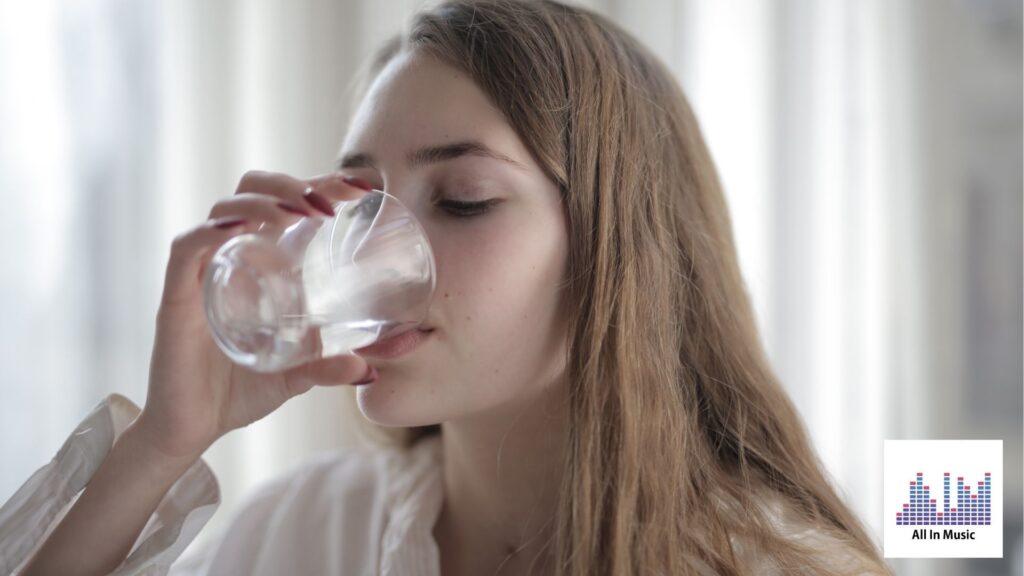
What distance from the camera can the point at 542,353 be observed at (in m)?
0.91

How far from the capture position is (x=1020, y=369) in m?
1.34

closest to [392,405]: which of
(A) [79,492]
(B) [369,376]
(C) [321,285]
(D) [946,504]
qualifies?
(B) [369,376]

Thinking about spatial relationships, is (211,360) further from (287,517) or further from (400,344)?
(287,517)

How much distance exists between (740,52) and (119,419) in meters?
1.09

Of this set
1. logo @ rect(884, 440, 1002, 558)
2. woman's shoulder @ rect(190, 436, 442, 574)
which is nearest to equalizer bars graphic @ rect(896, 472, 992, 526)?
logo @ rect(884, 440, 1002, 558)

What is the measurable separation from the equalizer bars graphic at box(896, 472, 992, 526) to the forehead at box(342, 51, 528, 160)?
27.8 inches

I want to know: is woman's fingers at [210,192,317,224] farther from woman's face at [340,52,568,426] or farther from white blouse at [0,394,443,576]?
white blouse at [0,394,443,576]

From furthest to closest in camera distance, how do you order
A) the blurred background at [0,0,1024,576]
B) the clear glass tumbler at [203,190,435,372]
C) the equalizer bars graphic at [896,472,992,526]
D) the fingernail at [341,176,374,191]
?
the blurred background at [0,0,1024,576], the equalizer bars graphic at [896,472,992,526], the fingernail at [341,176,374,191], the clear glass tumbler at [203,190,435,372]

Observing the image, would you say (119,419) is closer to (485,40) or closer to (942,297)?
(485,40)

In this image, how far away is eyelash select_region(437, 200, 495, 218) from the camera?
853 mm

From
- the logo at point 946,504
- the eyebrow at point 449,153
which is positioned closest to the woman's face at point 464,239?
the eyebrow at point 449,153

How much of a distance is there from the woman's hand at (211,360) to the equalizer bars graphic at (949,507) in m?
0.76

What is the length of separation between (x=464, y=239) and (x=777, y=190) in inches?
30.0

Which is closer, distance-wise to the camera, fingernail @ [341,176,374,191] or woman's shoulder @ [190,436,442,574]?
fingernail @ [341,176,374,191]
